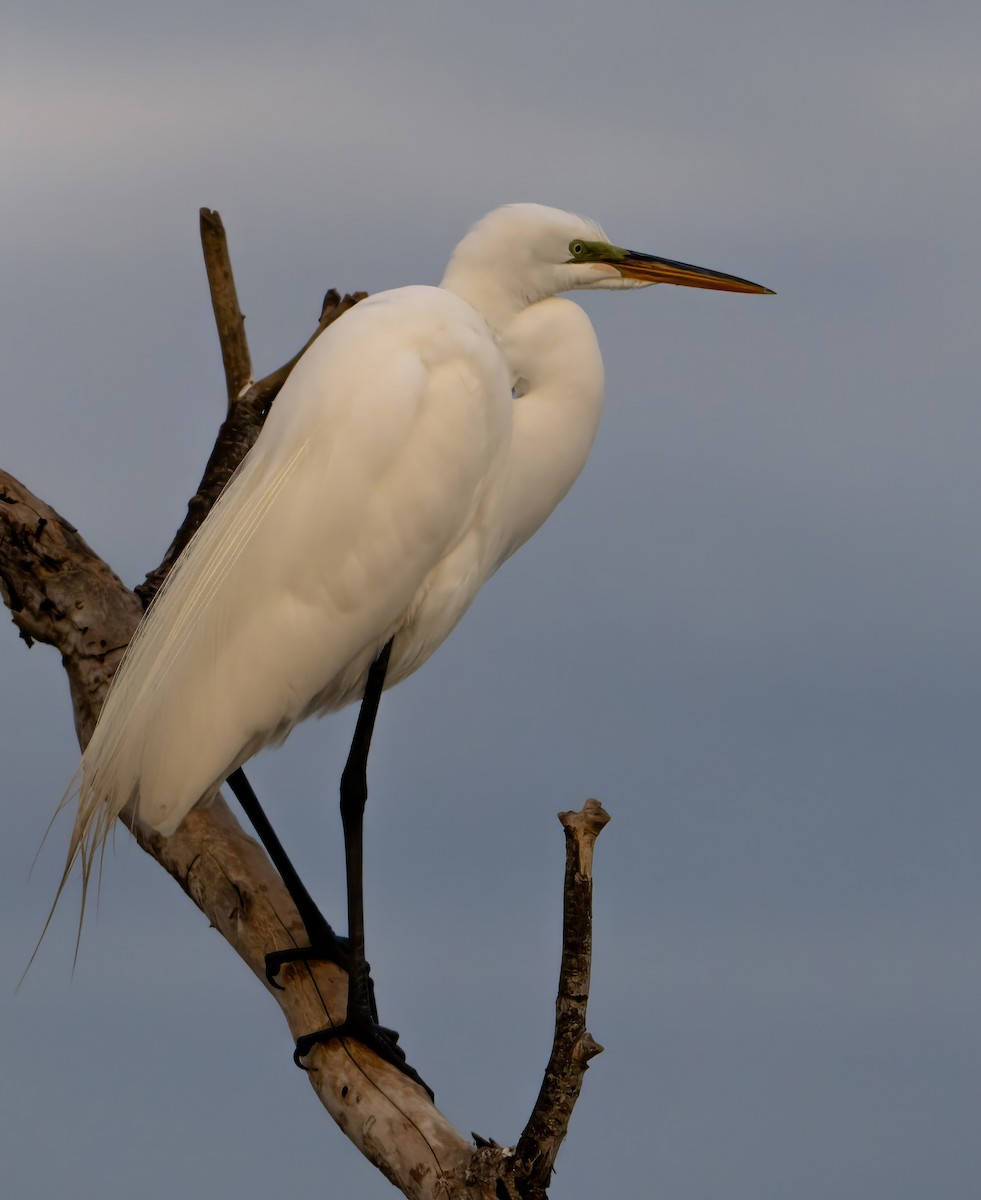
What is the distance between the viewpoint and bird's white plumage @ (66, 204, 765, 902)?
152 inches

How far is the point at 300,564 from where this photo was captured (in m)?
3.93

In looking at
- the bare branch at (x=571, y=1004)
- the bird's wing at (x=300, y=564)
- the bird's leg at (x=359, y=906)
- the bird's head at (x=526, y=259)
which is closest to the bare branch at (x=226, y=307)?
the bird's head at (x=526, y=259)

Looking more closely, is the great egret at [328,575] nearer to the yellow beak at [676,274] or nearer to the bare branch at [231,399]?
the yellow beak at [676,274]

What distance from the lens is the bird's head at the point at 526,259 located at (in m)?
4.41

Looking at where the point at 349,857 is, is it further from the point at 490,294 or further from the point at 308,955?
the point at 490,294

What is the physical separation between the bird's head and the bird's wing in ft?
1.23

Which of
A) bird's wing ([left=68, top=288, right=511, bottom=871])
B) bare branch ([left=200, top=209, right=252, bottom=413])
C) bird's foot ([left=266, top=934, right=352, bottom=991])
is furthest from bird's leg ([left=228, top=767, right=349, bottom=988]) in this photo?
bare branch ([left=200, top=209, right=252, bottom=413])

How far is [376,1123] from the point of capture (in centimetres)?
355

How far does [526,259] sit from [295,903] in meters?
1.96

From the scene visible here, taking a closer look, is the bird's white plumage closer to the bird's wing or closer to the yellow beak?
the bird's wing

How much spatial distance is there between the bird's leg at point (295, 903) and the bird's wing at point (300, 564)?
0.26 metres

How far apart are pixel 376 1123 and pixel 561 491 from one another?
198cm

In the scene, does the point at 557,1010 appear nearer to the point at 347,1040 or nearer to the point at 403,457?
the point at 347,1040

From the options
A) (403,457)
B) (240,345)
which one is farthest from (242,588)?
(240,345)
